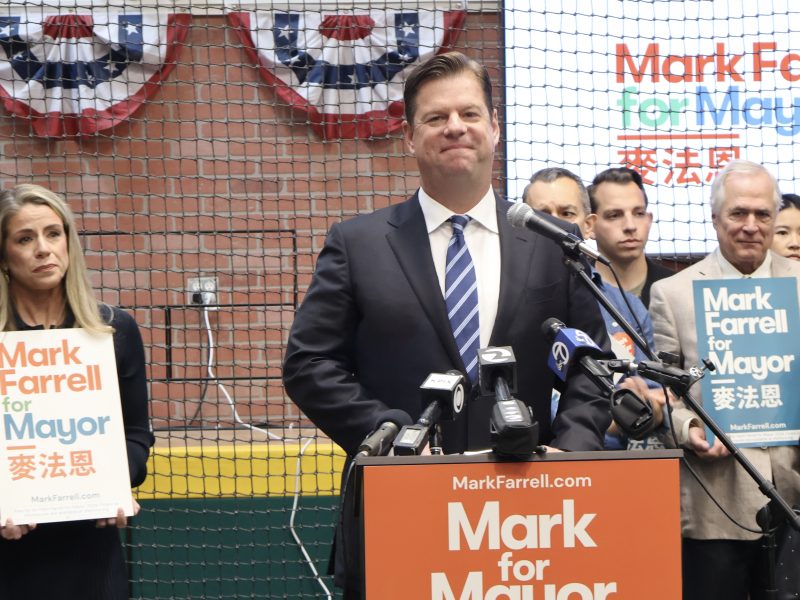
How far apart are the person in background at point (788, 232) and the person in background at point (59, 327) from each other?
2.15 metres

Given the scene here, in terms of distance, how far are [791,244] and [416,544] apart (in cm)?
252

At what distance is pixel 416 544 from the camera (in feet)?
5.20

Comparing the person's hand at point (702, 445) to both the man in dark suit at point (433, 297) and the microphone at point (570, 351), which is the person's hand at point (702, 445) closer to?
the man in dark suit at point (433, 297)

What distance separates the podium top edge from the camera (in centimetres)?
156

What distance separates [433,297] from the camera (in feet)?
6.83

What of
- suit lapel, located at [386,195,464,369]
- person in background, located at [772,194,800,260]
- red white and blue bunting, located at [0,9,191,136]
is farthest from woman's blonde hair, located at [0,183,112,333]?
red white and blue bunting, located at [0,9,191,136]

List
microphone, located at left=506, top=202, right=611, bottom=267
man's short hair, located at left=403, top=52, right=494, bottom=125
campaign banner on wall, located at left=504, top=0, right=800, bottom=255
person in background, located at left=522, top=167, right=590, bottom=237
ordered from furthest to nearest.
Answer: campaign banner on wall, located at left=504, top=0, right=800, bottom=255 → person in background, located at left=522, top=167, right=590, bottom=237 → man's short hair, located at left=403, top=52, right=494, bottom=125 → microphone, located at left=506, top=202, right=611, bottom=267

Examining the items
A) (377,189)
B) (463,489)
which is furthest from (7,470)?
(377,189)

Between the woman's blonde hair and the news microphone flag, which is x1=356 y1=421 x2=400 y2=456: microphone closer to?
the news microphone flag

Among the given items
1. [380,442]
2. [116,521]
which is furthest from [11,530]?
[380,442]

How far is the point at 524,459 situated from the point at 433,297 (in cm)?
56

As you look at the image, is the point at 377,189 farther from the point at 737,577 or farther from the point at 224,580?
the point at 737,577

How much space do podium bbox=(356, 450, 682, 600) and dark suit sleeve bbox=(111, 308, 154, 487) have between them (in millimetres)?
1126

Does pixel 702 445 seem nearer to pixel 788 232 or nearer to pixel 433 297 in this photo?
pixel 433 297
